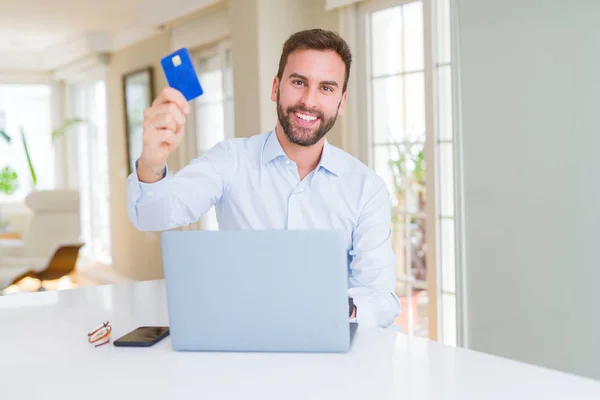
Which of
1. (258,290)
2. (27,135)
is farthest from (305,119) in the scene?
(27,135)

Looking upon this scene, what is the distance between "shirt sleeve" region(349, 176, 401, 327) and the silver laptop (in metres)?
0.34

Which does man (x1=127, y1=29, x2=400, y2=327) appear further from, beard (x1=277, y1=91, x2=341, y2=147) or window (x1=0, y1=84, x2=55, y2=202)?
window (x1=0, y1=84, x2=55, y2=202)

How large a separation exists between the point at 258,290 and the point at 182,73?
45 cm

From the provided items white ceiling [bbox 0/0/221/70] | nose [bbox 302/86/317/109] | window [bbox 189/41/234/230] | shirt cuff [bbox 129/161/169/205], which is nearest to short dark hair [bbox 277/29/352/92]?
nose [bbox 302/86/317/109]

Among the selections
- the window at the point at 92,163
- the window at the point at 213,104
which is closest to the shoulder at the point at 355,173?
the window at the point at 213,104

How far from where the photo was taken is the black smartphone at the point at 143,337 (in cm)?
134

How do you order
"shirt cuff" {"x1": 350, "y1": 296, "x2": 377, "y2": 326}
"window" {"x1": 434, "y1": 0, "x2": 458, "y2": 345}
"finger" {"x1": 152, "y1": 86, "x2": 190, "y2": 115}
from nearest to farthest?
"finger" {"x1": 152, "y1": 86, "x2": 190, "y2": 115} → "shirt cuff" {"x1": 350, "y1": 296, "x2": 377, "y2": 326} → "window" {"x1": 434, "y1": 0, "x2": 458, "y2": 345}

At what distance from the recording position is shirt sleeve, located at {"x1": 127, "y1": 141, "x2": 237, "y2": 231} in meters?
1.67

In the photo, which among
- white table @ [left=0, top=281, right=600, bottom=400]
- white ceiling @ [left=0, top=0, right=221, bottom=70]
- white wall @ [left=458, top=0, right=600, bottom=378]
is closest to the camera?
white table @ [left=0, top=281, right=600, bottom=400]

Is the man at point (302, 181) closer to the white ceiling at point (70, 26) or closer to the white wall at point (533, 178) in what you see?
the white wall at point (533, 178)

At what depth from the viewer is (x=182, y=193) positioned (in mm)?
1869

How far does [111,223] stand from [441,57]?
4.95 meters

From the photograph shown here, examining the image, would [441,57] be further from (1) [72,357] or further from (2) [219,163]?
(1) [72,357]

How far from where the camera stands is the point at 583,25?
255 centimetres
